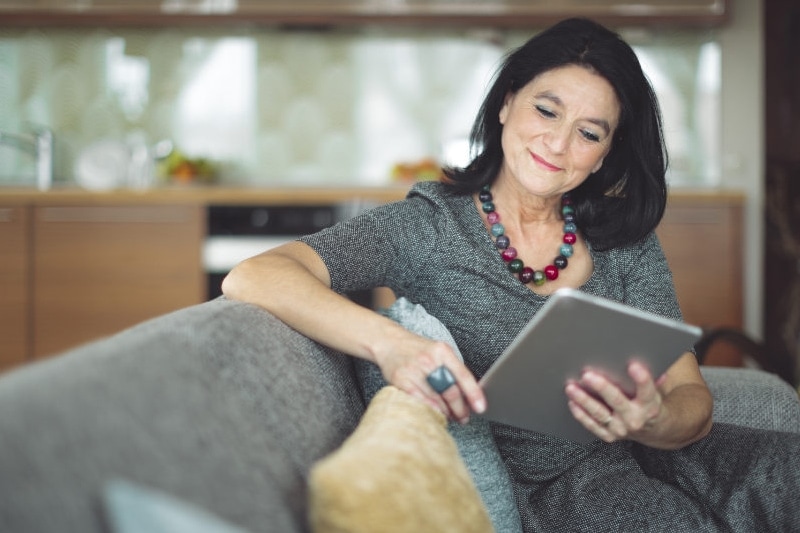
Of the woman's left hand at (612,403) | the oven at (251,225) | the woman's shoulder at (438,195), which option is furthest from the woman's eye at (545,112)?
the oven at (251,225)

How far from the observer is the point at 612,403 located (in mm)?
1381

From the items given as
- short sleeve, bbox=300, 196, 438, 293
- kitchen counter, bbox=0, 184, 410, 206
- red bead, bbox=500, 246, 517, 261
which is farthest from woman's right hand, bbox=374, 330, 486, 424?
kitchen counter, bbox=0, 184, 410, 206

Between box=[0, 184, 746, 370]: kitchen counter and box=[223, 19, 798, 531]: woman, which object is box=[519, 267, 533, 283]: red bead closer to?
box=[223, 19, 798, 531]: woman

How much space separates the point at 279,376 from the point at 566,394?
480 mm

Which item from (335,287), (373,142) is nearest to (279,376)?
(335,287)

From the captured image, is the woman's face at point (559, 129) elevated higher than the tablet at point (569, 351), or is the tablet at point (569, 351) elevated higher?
the woman's face at point (559, 129)

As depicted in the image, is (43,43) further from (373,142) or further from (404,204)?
(404,204)

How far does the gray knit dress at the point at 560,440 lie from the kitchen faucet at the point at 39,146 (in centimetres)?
333

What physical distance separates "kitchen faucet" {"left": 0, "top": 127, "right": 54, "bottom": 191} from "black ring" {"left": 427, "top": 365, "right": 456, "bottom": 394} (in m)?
3.76

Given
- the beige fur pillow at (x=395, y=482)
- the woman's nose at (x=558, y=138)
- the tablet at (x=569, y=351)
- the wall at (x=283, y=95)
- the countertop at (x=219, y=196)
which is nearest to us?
the beige fur pillow at (x=395, y=482)

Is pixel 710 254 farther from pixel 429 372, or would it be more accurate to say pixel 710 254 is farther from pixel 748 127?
pixel 429 372

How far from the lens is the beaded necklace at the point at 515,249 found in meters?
1.86

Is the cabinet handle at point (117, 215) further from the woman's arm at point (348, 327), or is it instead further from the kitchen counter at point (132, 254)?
the woman's arm at point (348, 327)

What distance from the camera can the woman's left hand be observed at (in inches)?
53.2
